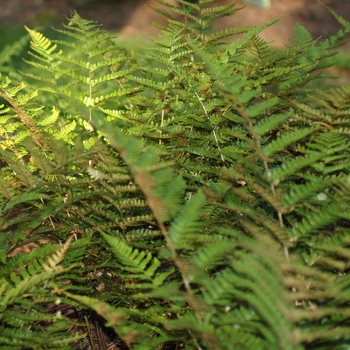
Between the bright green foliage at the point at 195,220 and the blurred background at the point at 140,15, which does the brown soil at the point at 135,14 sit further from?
the bright green foliage at the point at 195,220

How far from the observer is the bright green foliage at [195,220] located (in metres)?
1.06

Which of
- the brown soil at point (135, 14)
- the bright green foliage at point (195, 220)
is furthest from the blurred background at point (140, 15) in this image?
the bright green foliage at point (195, 220)

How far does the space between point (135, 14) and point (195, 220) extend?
8.30m

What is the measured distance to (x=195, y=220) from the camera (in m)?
1.27

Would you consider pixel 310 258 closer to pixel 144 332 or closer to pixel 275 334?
pixel 275 334

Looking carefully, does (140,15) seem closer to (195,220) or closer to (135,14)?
(135,14)

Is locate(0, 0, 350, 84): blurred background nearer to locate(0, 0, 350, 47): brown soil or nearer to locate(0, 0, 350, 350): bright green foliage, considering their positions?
locate(0, 0, 350, 47): brown soil

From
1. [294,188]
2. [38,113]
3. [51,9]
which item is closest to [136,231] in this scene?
[294,188]

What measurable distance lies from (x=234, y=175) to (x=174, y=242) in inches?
9.2

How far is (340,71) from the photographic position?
7.05 m

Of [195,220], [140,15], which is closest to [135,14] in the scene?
[140,15]

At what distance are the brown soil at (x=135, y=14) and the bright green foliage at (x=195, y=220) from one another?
23.0ft

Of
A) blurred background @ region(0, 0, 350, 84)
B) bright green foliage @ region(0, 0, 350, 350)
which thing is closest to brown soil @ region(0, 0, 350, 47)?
blurred background @ region(0, 0, 350, 84)

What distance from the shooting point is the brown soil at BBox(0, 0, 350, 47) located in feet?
28.7
